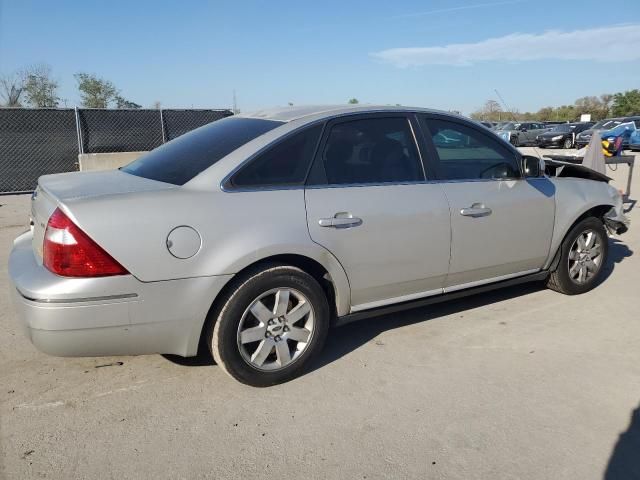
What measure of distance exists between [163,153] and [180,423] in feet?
6.02

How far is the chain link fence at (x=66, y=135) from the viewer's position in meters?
11.1

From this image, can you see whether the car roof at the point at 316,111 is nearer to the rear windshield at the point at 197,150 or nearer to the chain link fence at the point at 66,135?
the rear windshield at the point at 197,150

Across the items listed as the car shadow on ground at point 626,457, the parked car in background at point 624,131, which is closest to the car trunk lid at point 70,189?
the car shadow on ground at point 626,457

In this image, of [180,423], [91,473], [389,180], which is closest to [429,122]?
[389,180]

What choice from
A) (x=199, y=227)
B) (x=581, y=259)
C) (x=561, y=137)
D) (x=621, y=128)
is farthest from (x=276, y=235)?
(x=561, y=137)

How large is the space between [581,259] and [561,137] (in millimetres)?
23518

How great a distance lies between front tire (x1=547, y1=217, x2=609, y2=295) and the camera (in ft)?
14.8

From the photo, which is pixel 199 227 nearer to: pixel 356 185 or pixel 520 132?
pixel 356 185

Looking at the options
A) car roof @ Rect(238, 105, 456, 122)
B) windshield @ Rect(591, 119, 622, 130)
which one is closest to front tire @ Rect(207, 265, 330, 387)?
car roof @ Rect(238, 105, 456, 122)

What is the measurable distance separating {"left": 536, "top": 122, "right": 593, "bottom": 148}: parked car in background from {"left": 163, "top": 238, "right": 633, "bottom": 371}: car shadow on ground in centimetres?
2270

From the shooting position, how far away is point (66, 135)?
11.8 metres

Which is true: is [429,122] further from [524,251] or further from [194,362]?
[194,362]

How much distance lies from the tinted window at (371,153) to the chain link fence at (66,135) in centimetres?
1015

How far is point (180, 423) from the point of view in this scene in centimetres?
273
